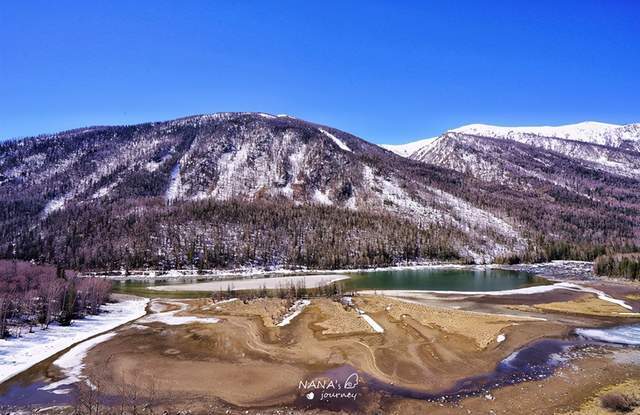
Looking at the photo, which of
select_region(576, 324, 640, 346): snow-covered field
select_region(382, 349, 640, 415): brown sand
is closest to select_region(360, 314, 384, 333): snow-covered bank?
select_region(382, 349, 640, 415): brown sand

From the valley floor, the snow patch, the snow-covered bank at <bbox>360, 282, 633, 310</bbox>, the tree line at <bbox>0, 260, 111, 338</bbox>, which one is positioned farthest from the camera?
the snow-covered bank at <bbox>360, 282, 633, 310</bbox>

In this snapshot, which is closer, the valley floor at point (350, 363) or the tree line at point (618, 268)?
the valley floor at point (350, 363)

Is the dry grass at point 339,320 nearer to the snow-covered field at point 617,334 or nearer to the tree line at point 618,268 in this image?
the snow-covered field at point 617,334

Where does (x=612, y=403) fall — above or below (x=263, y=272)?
above

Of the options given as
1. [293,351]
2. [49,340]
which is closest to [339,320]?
[293,351]

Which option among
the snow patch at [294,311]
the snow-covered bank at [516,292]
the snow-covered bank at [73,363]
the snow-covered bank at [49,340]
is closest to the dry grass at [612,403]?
the snow patch at [294,311]

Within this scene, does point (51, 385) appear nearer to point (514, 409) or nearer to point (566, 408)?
point (514, 409)

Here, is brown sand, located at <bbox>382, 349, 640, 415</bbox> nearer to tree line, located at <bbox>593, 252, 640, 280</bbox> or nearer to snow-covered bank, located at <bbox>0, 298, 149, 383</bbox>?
snow-covered bank, located at <bbox>0, 298, 149, 383</bbox>

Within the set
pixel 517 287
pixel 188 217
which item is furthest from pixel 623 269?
pixel 188 217

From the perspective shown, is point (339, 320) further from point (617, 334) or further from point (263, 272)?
point (263, 272)
